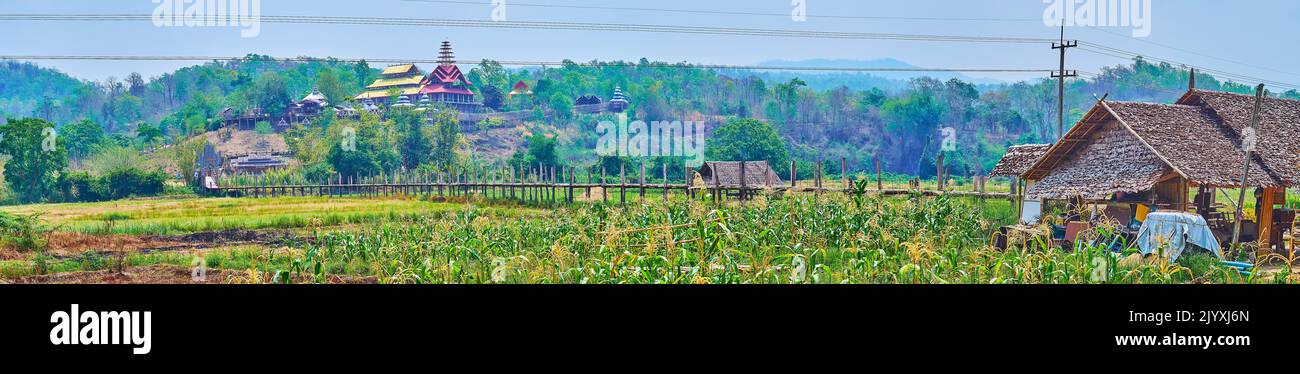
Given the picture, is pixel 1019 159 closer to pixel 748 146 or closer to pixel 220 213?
pixel 748 146

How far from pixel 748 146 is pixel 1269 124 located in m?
21.5

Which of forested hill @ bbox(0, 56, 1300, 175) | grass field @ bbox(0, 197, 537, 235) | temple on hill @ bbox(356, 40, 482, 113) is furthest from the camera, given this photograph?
temple on hill @ bbox(356, 40, 482, 113)

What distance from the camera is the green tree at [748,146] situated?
34.9 meters

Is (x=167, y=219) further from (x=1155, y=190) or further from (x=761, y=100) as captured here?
(x=761, y=100)

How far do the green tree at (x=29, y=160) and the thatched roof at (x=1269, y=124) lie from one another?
28610 mm

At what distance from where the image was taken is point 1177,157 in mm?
13859

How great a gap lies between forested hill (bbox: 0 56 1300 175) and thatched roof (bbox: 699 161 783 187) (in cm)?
935

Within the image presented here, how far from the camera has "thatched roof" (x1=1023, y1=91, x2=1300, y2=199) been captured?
542 inches

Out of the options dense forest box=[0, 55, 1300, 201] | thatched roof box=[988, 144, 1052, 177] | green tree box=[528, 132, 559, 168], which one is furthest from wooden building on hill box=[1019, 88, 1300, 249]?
green tree box=[528, 132, 559, 168]

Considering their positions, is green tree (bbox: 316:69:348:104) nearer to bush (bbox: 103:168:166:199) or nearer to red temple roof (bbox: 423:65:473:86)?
red temple roof (bbox: 423:65:473:86)

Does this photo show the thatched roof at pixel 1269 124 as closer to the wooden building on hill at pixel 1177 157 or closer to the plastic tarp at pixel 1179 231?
the wooden building on hill at pixel 1177 157

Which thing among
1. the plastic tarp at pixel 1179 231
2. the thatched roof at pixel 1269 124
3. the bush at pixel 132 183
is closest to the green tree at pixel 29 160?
the bush at pixel 132 183

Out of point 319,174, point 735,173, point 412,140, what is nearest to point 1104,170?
point 735,173

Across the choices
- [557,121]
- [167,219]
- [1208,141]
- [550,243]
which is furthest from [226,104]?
[1208,141]
